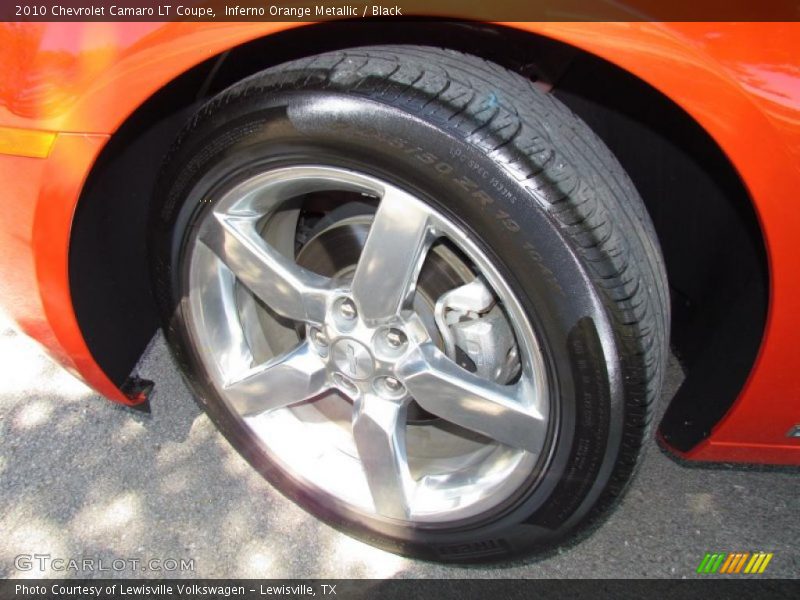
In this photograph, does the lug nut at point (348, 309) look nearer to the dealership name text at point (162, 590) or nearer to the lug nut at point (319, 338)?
the lug nut at point (319, 338)

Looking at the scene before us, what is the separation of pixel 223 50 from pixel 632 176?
1.03 m

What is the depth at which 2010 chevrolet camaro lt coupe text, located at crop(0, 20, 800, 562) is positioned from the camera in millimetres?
1143

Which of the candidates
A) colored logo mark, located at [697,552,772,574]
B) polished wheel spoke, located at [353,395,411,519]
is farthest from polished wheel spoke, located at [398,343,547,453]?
colored logo mark, located at [697,552,772,574]

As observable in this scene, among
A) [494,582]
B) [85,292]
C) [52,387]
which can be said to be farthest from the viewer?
[52,387]

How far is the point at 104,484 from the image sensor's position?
1.93m

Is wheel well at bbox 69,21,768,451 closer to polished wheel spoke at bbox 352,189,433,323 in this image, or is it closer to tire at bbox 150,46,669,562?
tire at bbox 150,46,669,562

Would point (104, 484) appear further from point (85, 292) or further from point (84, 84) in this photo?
point (84, 84)

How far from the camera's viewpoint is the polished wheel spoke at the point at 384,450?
61.2 inches

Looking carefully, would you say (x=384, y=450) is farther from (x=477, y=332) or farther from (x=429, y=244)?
(x=429, y=244)

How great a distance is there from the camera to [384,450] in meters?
1.58

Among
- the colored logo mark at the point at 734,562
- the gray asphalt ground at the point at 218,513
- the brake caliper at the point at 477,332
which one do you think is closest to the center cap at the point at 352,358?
the brake caliper at the point at 477,332

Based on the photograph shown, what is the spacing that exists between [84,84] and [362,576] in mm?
1241

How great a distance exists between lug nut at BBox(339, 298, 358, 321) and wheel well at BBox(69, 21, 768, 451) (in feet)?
1.65

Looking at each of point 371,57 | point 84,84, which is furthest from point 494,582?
point 84,84
